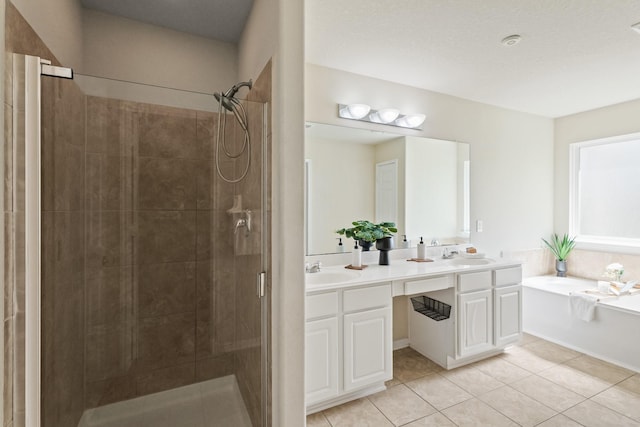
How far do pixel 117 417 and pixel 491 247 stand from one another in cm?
353

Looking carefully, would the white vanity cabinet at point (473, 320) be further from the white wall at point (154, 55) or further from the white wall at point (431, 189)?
the white wall at point (154, 55)

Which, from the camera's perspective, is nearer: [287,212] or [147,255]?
[287,212]

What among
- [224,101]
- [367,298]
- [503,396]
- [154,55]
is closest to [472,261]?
[503,396]

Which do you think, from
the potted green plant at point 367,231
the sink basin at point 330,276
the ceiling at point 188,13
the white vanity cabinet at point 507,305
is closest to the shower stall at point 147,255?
the ceiling at point 188,13

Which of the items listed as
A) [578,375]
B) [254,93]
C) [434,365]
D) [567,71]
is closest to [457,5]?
[254,93]

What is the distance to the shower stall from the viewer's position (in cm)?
122

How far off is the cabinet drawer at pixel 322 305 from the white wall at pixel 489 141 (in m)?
1.39

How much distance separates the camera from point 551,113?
142 inches

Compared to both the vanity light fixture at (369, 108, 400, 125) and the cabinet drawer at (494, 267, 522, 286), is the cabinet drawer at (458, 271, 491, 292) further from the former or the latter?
the vanity light fixture at (369, 108, 400, 125)

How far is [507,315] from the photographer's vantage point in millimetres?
2652

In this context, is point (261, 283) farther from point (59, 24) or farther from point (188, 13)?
point (188, 13)

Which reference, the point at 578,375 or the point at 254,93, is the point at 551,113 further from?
the point at 254,93

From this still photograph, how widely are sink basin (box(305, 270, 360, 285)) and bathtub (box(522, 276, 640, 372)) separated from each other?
7.33ft

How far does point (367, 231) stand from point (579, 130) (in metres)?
3.13
